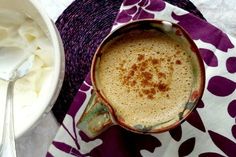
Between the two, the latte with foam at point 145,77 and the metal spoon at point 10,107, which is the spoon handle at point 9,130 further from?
the latte with foam at point 145,77

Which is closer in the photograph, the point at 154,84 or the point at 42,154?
the point at 154,84

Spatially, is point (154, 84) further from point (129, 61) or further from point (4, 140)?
point (4, 140)

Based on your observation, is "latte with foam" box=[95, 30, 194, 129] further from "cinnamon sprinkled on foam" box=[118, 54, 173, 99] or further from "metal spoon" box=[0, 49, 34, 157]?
"metal spoon" box=[0, 49, 34, 157]

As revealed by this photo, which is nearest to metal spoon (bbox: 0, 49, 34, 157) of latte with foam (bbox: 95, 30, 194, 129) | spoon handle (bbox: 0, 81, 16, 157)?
spoon handle (bbox: 0, 81, 16, 157)

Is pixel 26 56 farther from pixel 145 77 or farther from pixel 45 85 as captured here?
pixel 145 77

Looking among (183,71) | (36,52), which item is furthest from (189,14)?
(36,52)

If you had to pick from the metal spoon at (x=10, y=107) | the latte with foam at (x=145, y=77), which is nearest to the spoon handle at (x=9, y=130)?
the metal spoon at (x=10, y=107)

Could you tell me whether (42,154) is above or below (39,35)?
below
